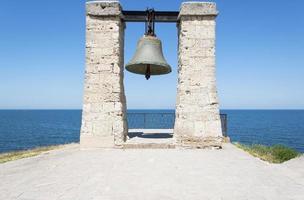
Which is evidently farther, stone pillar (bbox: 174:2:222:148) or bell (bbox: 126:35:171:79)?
stone pillar (bbox: 174:2:222:148)

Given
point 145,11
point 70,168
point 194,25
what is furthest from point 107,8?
point 70,168

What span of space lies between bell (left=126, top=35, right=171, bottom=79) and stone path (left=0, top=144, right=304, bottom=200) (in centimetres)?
227

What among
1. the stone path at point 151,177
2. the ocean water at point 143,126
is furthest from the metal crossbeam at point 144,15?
the ocean water at point 143,126

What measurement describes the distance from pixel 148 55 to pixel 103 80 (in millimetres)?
1405

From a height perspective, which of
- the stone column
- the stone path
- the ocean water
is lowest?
the ocean water

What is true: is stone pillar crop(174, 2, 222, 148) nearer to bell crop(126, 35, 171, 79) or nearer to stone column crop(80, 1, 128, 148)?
bell crop(126, 35, 171, 79)

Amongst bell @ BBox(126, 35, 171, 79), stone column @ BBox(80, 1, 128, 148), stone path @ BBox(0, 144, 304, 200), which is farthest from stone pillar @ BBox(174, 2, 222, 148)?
stone column @ BBox(80, 1, 128, 148)

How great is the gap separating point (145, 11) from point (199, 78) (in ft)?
7.78

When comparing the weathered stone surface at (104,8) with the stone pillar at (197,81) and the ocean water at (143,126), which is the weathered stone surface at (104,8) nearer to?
the stone pillar at (197,81)

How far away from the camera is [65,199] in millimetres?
4395

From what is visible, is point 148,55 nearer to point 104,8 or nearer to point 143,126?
point 104,8

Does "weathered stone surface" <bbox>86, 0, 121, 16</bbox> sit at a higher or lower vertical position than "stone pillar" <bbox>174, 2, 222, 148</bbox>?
higher

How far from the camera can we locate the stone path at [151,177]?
4637mm

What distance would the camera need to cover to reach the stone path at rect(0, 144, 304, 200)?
4637 millimetres
